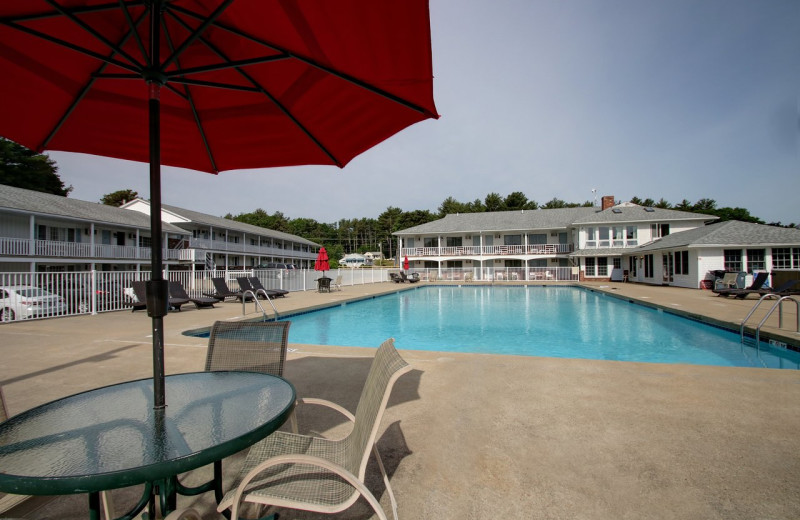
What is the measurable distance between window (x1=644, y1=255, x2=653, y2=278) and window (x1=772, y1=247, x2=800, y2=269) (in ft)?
21.2

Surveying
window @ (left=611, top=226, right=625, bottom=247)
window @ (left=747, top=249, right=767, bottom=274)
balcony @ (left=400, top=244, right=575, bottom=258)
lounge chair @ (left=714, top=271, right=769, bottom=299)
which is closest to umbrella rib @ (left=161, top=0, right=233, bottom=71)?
lounge chair @ (left=714, top=271, right=769, bottom=299)

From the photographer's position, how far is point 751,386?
12.3 ft

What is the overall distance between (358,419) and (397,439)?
3.13ft

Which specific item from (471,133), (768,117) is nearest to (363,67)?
(471,133)

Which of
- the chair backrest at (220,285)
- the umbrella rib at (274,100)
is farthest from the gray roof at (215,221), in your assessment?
the umbrella rib at (274,100)

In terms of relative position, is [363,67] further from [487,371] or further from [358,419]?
[487,371]

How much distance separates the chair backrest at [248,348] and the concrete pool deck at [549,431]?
65 cm

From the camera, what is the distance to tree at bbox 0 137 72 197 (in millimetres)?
33750

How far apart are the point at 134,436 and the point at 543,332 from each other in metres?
10.2

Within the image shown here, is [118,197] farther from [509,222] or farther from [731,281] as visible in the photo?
[731,281]

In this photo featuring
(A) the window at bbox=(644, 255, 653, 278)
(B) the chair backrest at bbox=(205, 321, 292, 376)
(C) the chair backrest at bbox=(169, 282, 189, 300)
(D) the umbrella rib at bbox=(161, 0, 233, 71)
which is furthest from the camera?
(A) the window at bbox=(644, 255, 653, 278)

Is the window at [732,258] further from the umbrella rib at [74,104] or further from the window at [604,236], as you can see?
the umbrella rib at [74,104]

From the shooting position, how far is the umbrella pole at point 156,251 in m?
1.71

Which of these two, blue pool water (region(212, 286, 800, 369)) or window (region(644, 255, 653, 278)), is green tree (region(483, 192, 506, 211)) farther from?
blue pool water (region(212, 286, 800, 369))
